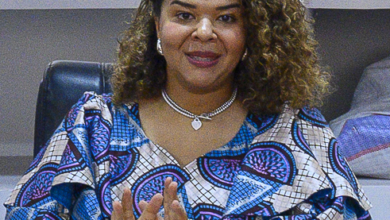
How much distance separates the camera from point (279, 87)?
4.94 feet

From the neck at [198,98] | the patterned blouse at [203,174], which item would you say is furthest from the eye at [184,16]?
the patterned blouse at [203,174]

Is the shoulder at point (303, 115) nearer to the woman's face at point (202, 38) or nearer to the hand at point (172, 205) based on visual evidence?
the woman's face at point (202, 38)

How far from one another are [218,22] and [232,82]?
0.62 feet

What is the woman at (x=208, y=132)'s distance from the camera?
137 cm

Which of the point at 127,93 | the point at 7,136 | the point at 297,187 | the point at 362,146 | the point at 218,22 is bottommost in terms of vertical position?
the point at 7,136

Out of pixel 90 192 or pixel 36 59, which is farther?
pixel 36 59

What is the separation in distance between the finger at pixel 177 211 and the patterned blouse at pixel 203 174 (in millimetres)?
174

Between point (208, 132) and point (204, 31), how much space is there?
25 centimetres

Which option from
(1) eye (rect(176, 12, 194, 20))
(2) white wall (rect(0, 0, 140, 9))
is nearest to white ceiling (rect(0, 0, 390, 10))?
(2) white wall (rect(0, 0, 140, 9))

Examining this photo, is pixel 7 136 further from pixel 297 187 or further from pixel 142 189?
pixel 297 187

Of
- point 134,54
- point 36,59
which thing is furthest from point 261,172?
point 36,59

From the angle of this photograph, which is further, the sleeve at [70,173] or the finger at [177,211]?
the sleeve at [70,173]

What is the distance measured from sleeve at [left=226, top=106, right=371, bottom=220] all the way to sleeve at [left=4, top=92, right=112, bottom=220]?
1.01 feet

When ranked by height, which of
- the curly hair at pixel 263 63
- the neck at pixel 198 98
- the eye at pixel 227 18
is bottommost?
the neck at pixel 198 98
